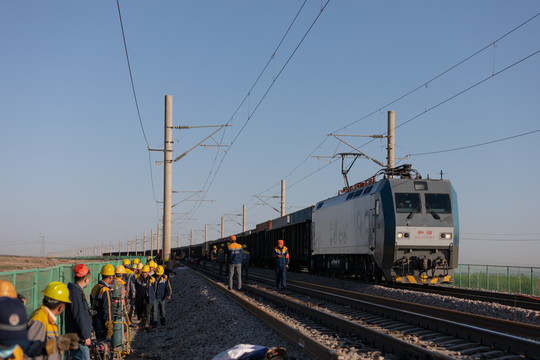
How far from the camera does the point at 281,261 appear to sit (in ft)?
68.2

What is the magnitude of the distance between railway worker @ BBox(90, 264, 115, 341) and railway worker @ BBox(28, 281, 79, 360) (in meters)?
3.48

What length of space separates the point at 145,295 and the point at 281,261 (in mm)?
6082

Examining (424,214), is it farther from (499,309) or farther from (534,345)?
(534,345)

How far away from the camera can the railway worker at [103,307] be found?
30.7 ft

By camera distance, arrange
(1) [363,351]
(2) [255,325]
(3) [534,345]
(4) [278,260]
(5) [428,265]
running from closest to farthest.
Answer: (3) [534,345], (1) [363,351], (2) [255,325], (5) [428,265], (4) [278,260]

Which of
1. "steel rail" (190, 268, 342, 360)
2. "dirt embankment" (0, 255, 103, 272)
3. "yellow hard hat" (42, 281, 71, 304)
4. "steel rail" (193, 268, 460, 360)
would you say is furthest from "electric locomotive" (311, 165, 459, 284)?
"dirt embankment" (0, 255, 103, 272)

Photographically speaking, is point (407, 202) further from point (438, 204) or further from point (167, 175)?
point (167, 175)

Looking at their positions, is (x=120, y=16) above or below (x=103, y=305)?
above

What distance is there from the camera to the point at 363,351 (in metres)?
9.31

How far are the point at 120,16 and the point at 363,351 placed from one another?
A: 9.52 metres

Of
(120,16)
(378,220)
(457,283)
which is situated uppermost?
(120,16)

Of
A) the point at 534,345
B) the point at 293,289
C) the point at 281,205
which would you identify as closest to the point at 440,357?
the point at 534,345

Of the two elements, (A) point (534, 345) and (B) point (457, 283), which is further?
(B) point (457, 283)

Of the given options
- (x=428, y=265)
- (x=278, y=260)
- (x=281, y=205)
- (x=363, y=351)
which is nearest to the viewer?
(x=363, y=351)
